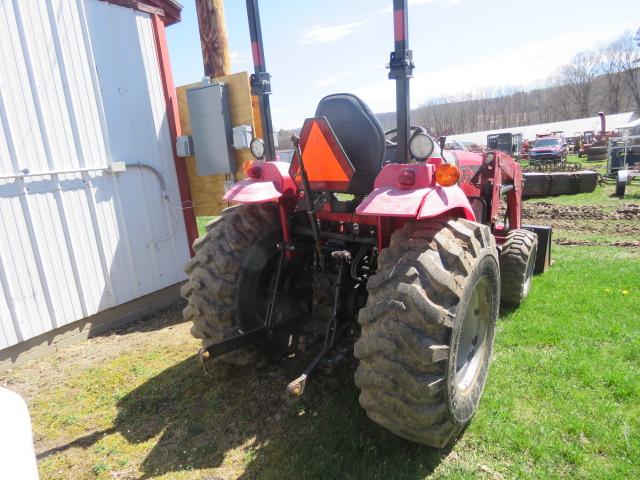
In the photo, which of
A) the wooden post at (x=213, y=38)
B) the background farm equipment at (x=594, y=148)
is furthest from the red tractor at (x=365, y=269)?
the background farm equipment at (x=594, y=148)

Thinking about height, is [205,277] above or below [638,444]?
above

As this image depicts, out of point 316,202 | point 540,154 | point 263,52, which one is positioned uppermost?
point 263,52

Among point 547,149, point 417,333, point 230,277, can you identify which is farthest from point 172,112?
point 547,149

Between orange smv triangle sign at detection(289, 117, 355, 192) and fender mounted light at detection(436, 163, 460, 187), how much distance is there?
548mm

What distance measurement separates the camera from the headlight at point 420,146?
2.33m

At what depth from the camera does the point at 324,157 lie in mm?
2617

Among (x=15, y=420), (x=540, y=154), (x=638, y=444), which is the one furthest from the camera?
(x=540, y=154)

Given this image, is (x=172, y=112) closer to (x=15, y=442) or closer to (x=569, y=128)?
(x=15, y=442)

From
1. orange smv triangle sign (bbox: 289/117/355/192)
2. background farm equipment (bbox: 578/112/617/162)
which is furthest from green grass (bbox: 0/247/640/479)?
background farm equipment (bbox: 578/112/617/162)

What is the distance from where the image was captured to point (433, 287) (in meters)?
2.08

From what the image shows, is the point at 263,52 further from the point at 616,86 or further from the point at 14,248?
the point at 616,86

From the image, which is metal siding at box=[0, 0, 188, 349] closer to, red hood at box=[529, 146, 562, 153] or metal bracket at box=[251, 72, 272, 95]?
metal bracket at box=[251, 72, 272, 95]

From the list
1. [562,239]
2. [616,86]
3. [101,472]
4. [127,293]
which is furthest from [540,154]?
[616,86]

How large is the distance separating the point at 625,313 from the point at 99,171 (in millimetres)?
5455
